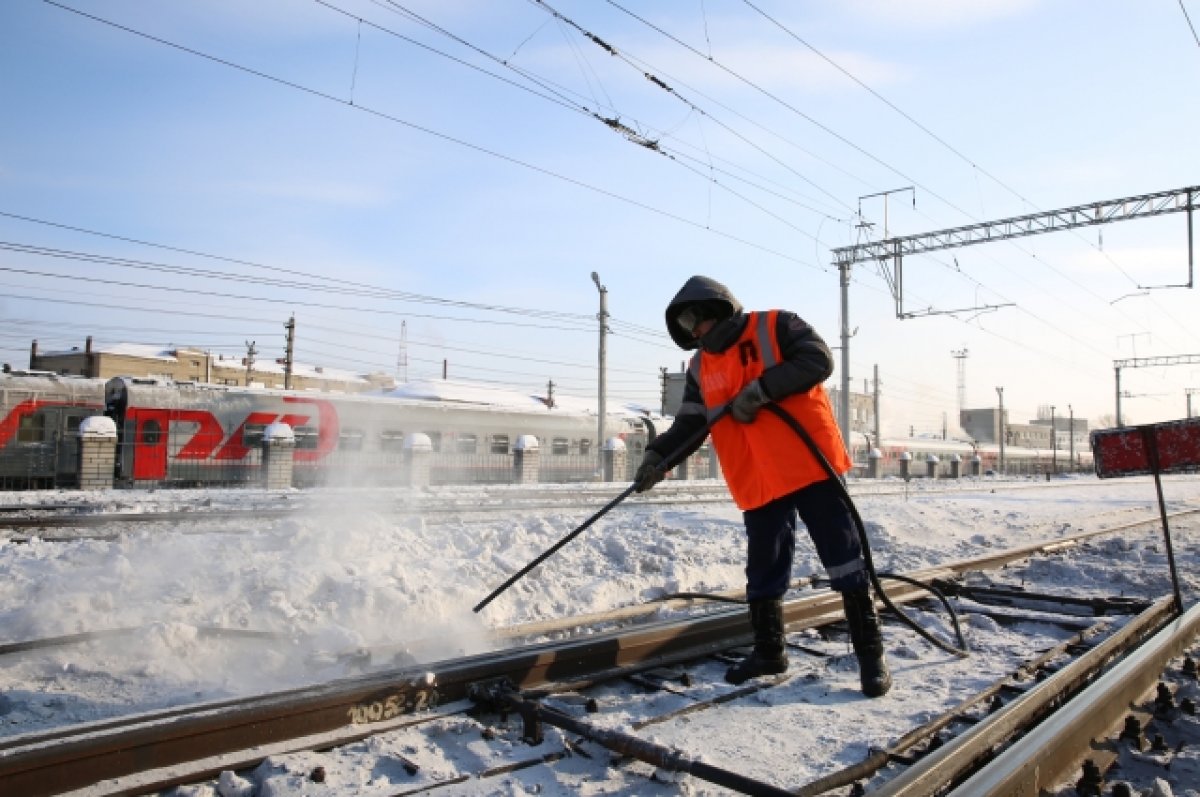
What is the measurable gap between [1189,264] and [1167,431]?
1918 cm

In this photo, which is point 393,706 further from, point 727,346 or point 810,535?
point 727,346

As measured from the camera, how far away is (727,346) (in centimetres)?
393

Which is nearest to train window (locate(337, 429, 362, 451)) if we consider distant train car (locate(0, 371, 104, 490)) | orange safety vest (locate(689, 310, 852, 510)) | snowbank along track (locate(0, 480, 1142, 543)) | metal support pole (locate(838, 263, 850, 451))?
snowbank along track (locate(0, 480, 1142, 543))

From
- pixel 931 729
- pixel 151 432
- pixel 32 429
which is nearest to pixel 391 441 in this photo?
pixel 151 432

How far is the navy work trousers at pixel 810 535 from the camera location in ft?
12.0

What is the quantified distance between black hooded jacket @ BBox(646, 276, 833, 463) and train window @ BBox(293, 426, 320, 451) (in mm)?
22520

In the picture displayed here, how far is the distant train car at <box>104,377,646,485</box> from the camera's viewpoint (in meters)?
22.3

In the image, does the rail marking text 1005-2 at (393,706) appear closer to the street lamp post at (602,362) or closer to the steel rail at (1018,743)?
the steel rail at (1018,743)

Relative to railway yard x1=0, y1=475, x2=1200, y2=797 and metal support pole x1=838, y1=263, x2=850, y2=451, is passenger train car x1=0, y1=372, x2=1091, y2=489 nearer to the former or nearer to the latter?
metal support pole x1=838, y1=263, x2=850, y2=451

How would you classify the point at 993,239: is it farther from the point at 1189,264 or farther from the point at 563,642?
the point at 563,642

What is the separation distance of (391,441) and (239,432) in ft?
16.0

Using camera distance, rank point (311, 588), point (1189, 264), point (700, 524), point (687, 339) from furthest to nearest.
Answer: point (1189, 264) < point (700, 524) < point (311, 588) < point (687, 339)

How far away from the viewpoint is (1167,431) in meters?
5.25

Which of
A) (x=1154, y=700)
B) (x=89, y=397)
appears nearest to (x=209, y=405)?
(x=89, y=397)
